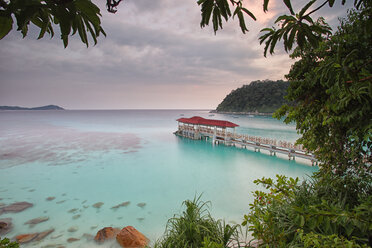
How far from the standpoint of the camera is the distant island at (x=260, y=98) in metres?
77.9

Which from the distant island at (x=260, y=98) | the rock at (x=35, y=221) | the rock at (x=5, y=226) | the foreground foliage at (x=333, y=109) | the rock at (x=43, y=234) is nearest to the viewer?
the foreground foliage at (x=333, y=109)

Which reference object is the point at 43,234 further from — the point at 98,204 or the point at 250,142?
the point at 250,142

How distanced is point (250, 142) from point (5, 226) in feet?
64.7

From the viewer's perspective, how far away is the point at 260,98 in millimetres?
85312

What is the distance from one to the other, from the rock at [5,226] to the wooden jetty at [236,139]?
53.5ft

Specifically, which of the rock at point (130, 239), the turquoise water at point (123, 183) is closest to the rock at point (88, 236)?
the turquoise water at point (123, 183)

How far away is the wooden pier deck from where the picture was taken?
15.1 m

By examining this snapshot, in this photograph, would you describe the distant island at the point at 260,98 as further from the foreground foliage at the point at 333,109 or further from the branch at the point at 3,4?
the branch at the point at 3,4

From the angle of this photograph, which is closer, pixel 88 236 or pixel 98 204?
pixel 88 236

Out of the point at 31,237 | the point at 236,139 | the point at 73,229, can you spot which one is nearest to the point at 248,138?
the point at 236,139

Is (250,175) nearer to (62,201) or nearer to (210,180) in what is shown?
(210,180)

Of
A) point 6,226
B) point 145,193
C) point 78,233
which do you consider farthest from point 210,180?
point 6,226

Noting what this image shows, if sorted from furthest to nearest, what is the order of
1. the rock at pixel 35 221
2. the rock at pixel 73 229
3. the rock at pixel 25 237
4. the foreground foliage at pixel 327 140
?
the rock at pixel 35 221 → the rock at pixel 73 229 → the rock at pixel 25 237 → the foreground foliage at pixel 327 140

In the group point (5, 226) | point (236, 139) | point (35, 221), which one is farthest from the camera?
point (236, 139)
